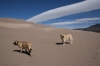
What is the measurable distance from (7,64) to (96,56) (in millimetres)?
7776

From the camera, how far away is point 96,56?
1174 cm

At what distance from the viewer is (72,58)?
10812 mm

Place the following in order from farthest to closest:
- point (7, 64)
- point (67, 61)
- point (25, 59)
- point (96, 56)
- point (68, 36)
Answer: point (68, 36) → point (96, 56) → point (67, 61) → point (25, 59) → point (7, 64)

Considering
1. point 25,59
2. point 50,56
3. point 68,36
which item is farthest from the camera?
A: point 68,36

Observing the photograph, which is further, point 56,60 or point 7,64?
Answer: point 56,60

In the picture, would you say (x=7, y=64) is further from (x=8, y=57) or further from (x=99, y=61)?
(x=99, y=61)

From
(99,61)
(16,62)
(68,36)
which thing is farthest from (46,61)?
(68,36)

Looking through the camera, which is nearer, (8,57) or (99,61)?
(8,57)

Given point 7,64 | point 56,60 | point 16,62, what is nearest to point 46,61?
point 56,60

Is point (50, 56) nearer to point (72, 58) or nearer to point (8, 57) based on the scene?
point (72, 58)

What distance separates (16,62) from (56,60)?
3.03 metres

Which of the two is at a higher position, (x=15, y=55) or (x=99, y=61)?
(x=15, y=55)

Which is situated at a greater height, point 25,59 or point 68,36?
point 68,36

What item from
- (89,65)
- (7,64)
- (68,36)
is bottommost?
(89,65)
